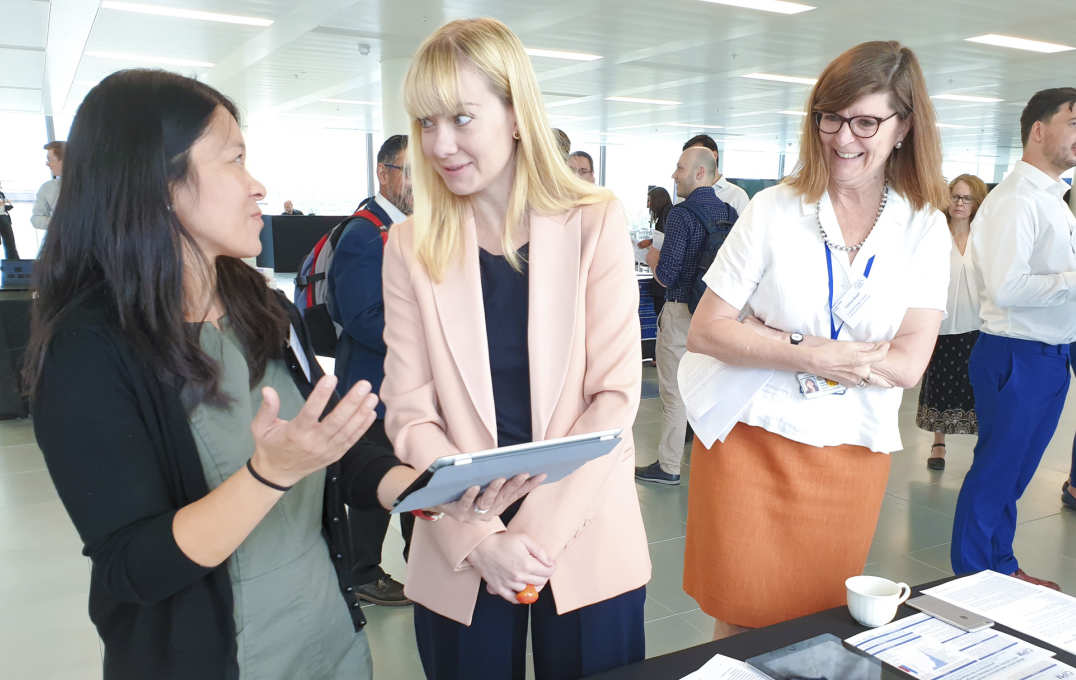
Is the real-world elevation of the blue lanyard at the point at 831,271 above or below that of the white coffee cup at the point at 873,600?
above

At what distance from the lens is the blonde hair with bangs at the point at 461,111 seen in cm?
123

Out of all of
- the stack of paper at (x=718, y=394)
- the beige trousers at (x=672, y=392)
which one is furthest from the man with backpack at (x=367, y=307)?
the beige trousers at (x=672, y=392)

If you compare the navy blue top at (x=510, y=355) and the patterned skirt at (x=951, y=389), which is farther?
the patterned skirt at (x=951, y=389)

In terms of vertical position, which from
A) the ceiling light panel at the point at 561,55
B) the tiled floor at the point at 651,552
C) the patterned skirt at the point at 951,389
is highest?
the ceiling light panel at the point at 561,55

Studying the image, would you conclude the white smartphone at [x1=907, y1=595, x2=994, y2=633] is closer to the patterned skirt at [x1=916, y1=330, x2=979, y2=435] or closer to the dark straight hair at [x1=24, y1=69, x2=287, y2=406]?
the dark straight hair at [x1=24, y1=69, x2=287, y2=406]

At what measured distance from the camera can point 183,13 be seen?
25.6 ft

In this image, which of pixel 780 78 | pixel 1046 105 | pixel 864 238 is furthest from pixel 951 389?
pixel 780 78

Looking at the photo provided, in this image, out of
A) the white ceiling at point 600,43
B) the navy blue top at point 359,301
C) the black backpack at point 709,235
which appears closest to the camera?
the navy blue top at point 359,301

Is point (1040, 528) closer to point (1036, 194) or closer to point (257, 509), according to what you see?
point (1036, 194)

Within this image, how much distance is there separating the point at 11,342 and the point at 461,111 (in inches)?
211

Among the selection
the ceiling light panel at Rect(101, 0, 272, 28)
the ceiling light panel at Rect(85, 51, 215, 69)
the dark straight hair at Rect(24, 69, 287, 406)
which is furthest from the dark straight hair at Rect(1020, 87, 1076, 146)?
the ceiling light panel at Rect(85, 51, 215, 69)

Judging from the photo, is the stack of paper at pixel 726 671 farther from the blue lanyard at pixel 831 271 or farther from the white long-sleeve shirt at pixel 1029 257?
the white long-sleeve shirt at pixel 1029 257

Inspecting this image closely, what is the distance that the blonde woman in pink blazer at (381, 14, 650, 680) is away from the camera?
1255mm

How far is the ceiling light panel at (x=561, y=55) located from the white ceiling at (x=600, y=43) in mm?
236
